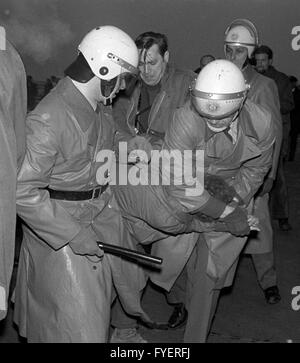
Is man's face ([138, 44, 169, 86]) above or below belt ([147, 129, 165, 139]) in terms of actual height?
above

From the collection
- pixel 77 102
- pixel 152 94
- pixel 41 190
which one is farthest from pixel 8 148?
pixel 152 94

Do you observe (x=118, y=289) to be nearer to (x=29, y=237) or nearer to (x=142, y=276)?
(x=142, y=276)

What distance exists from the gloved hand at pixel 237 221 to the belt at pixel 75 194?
0.71 metres

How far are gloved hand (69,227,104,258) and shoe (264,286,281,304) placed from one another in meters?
2.11

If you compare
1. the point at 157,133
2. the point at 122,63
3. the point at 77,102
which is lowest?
the point at 157,133

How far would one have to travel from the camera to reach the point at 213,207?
3553mm

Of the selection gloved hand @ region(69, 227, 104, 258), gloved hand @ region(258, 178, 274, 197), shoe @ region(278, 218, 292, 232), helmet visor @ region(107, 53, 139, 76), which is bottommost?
shoe @ region(278, 218, 292, 232)

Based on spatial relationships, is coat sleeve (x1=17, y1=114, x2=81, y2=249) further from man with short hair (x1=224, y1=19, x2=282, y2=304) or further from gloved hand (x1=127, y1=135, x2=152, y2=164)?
man with short hair (x1=224, y1=19, x2=282, y2=304)

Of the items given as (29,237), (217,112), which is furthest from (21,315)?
(217,112)

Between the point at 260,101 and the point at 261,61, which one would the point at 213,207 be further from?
the point at 261,61

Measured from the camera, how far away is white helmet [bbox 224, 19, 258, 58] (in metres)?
4.69

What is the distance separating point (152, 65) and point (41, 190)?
1.55 metres

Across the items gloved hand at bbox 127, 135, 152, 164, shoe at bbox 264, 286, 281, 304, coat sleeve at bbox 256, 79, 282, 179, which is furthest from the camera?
shoe at bbox 264, 286, 281, 304

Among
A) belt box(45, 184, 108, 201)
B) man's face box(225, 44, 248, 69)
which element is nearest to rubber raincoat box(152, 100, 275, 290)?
belt box(45, 184, 108, 201)
